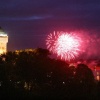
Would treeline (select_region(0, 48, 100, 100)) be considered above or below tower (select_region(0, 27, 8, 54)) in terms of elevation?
below

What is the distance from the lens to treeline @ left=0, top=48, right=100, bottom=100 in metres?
46.2

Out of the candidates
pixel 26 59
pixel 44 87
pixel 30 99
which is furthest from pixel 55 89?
pixel 26 59

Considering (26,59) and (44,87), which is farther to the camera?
(26,59)

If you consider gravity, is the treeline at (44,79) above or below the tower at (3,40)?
below

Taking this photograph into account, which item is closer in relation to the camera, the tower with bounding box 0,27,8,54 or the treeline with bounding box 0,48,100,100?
the treeline with bounding box 0,48,100,100

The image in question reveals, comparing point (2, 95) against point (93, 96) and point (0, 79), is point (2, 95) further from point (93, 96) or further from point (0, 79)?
point (93, 96)

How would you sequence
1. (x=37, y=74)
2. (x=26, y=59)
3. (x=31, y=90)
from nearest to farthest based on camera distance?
(x=31, y=90), (x=37, y=74), (x=26, y=59)

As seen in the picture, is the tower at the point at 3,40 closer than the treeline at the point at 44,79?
No

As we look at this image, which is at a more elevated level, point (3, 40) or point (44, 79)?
point (3, 40)

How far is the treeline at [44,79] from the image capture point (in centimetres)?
4616

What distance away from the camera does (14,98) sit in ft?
145

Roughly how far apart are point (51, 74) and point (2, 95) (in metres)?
8.07

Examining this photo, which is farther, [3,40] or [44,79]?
[3,40]

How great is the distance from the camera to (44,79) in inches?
1965
